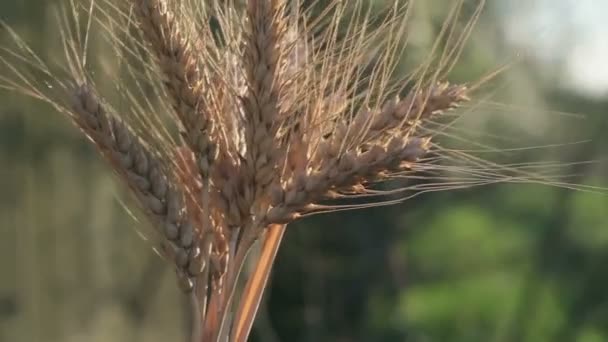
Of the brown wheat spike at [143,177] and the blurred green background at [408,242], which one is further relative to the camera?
the blurred green background at [408,242]

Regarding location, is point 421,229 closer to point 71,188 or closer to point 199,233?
point 71,188

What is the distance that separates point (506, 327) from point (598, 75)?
2.05 feet

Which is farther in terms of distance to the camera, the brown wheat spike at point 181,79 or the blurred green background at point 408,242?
the blurred green background at point 408,242

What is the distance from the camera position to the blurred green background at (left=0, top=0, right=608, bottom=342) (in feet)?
4.16

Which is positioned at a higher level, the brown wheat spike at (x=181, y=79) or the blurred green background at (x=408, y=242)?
the brown wheat spike at (x=181, y=79)

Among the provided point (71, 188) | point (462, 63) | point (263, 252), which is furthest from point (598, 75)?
point (263, 252)

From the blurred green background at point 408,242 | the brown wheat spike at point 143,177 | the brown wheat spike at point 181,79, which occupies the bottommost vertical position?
the blurred green background at point 408,242

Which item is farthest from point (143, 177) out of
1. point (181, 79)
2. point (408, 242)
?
point (408, 242)

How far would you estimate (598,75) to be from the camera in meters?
1.71

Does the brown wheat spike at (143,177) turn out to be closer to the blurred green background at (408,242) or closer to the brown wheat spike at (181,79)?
the brown wheat spike at (181,79)

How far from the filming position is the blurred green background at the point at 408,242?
127 cm

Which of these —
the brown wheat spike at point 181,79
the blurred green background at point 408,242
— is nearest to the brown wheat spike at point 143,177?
the brown wheat spike at point 181,79

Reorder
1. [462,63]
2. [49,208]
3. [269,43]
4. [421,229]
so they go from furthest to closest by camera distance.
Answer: [421,229], [462,63], [49,208], [269,43]

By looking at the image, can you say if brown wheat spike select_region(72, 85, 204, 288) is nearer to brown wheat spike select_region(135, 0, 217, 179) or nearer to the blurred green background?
brown wheat spike select_region(135, 0, 217, 179)
